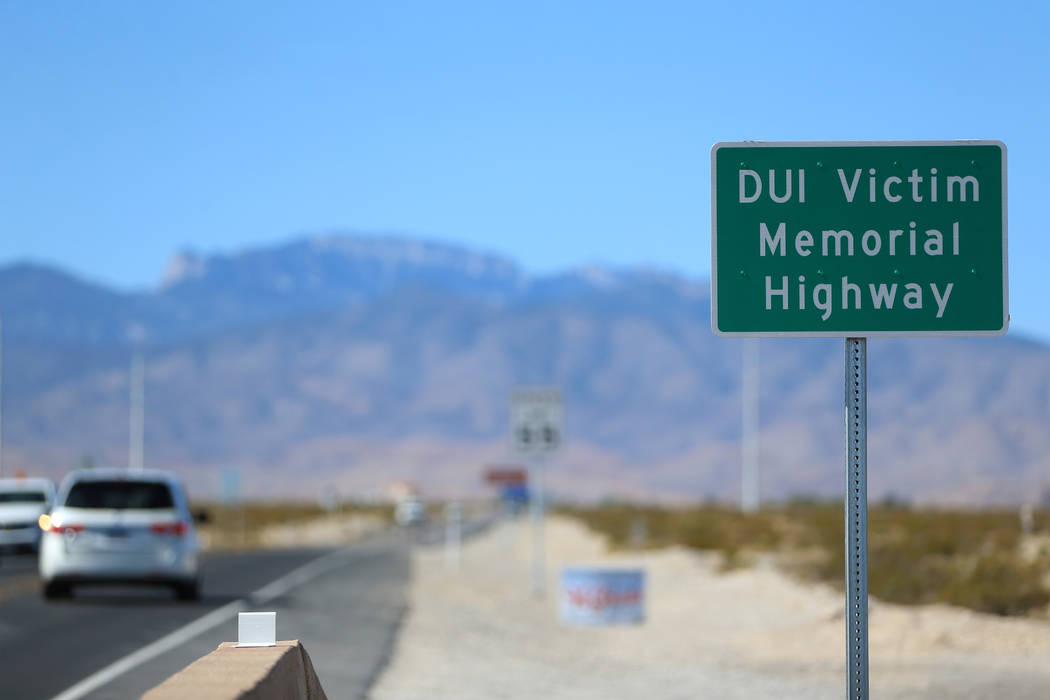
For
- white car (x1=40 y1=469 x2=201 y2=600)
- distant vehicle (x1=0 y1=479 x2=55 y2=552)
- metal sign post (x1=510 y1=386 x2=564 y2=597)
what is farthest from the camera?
distant vehicle (x1=0 y1=479 x2=55 y2=552)

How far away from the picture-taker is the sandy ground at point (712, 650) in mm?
15133

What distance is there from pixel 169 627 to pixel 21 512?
81.3 feet

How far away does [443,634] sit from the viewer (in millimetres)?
21625

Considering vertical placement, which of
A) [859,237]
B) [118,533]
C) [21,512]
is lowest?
[21,512]

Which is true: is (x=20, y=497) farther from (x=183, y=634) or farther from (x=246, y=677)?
(x=246, y=677)

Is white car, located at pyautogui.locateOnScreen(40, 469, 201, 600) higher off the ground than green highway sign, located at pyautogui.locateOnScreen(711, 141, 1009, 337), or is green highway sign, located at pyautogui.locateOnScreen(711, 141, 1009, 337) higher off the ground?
green highway sign, located at pyautogui.locateOnScreen(711, 141, 1009, 337)

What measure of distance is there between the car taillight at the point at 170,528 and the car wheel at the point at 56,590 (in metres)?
1.61

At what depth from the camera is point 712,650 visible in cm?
2028

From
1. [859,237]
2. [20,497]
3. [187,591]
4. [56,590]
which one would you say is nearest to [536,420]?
[187,591]

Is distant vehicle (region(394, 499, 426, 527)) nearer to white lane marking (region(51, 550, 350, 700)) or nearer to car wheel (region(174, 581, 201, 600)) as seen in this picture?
white lane marking (region(51, 550, 350, 700))

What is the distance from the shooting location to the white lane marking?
14.7m

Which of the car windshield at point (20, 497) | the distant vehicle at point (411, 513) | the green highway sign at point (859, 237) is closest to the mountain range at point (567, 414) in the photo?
the distant vehicle at point (411, 513)

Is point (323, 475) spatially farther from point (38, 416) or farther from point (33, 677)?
point (33, 677)

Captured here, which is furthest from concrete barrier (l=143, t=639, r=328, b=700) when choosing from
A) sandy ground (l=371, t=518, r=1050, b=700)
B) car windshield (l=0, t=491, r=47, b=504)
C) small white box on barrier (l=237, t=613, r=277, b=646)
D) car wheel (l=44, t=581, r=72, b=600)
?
car windshield (l=0, t=491, r=47, b=504)
